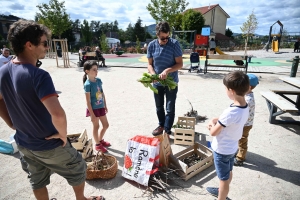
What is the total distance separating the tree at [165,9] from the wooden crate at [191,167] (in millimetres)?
18491

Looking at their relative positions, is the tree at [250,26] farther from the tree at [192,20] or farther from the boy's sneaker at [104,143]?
the boy's sneaker at [104,143]

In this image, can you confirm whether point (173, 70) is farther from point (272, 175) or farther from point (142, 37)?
point (142, 37)

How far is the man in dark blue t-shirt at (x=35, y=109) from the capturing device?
168cm

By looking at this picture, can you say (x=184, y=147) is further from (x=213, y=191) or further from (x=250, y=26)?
(x=250, y=26)

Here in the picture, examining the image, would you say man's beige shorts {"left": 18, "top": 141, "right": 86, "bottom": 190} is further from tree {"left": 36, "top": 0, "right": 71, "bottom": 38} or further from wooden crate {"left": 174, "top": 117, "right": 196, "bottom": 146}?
tree {"left": 36, "top": 0, "right": 71, "bottom": 38}

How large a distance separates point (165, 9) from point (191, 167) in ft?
63.6

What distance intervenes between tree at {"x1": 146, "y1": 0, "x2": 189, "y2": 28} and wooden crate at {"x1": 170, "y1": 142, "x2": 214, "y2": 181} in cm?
1849

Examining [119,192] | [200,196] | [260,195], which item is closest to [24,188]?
[119,192]

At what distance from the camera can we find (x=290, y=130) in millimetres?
4793

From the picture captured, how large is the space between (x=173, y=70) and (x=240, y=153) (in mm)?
1919

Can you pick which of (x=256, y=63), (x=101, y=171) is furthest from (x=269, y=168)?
(x=256, y=63)

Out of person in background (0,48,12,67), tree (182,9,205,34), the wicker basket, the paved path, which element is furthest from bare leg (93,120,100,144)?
tree (182,9,205,34)

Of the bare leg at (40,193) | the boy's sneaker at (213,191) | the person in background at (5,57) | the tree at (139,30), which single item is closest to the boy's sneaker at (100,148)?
the bare leg at (40,193)

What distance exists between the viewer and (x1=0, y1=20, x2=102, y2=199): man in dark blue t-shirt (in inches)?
66.0
